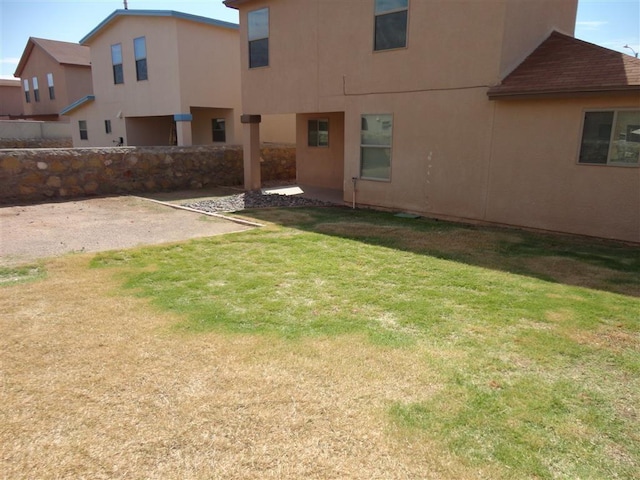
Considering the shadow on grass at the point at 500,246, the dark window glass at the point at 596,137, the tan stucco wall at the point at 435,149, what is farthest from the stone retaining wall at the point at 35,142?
the dark window glass at the point at 596,137

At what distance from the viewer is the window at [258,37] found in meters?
12.5

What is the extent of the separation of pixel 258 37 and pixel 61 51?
23279mm

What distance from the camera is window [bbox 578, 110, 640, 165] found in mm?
7145

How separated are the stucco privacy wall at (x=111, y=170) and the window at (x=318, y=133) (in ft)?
8.34

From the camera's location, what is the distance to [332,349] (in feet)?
12.5

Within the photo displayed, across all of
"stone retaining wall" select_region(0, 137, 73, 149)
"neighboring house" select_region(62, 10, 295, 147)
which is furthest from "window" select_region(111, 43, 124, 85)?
"stone retaining wall" select_region(0, 137, 73, 149)

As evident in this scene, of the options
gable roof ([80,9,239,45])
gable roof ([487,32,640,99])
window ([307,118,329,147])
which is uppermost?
gable roof ([80,9,239,45])

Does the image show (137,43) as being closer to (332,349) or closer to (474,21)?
(474,21)

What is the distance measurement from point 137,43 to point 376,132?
12970mm

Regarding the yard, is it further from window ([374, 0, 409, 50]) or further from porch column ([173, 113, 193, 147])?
porch column ([173, 113, 193, 147])

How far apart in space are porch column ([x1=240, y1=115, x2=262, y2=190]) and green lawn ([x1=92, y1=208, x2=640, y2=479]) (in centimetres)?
607

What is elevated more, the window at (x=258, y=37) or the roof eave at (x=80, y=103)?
the window at (x=258, y=37)

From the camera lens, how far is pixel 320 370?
3.48 m

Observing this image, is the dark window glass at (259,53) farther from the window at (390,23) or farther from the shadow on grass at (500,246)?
the shadow on grass at (500,246)
